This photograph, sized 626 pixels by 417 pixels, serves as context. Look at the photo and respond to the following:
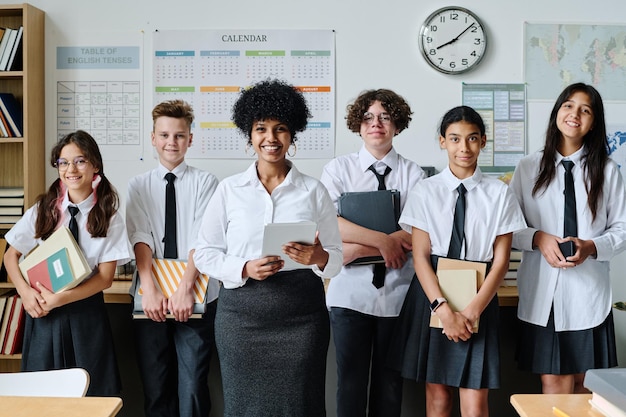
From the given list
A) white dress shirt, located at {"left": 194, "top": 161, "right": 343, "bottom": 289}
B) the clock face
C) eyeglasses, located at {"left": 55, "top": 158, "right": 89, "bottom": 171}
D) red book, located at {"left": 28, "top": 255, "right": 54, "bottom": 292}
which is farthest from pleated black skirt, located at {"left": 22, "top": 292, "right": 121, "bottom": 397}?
the clock face

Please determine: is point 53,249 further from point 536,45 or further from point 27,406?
point 536,45

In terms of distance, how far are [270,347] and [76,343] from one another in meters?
0.89

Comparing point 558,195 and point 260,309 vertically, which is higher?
point 558,195

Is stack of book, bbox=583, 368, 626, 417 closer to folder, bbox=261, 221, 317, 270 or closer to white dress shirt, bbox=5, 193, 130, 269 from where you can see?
folder, bbox=261, 221, 317, 270

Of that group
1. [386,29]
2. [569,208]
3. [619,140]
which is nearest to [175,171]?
[386,29]

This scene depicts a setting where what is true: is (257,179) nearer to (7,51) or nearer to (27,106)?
(27,106)

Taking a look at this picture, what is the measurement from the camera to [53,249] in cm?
228

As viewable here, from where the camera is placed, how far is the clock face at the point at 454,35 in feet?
10.7

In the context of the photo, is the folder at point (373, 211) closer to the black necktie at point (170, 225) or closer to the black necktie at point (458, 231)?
the black necktie at point (458, 231)

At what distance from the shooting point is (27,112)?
10.5 feet

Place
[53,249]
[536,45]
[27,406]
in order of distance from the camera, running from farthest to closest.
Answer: [536,45] → [53,249] → [27,406]

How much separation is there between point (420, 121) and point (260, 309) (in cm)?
181

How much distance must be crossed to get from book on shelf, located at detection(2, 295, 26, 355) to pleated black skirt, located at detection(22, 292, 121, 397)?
2.33 ft

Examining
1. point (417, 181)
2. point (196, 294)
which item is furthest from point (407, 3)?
point (196, 294)
